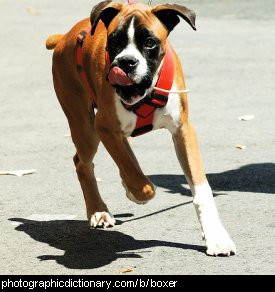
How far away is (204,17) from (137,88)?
11131 millimetres

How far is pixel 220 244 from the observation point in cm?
632

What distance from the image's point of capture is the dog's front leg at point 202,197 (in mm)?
6336

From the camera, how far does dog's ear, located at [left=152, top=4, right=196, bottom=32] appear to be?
611 centimetres

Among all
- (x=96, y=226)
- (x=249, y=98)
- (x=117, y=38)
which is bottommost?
(x=249, y=98)

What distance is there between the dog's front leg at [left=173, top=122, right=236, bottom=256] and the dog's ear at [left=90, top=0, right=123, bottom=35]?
838mm

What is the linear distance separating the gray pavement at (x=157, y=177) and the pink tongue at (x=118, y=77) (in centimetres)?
115

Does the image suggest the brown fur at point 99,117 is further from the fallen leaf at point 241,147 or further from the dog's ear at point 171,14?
the fallen leaf at point 241,147

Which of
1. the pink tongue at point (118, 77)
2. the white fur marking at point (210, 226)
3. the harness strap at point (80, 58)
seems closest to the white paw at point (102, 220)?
the harness strap at point (80, 58)

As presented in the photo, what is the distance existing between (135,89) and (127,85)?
85 millimetres

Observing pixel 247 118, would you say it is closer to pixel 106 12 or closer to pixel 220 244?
pixel 220 244

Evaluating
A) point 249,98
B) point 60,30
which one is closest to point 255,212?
point 249,98

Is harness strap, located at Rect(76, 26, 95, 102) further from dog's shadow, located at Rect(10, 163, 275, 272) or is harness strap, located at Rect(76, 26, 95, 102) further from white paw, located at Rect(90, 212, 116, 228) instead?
dog's shadow, located at Rect(10, 163, 275, 272)
